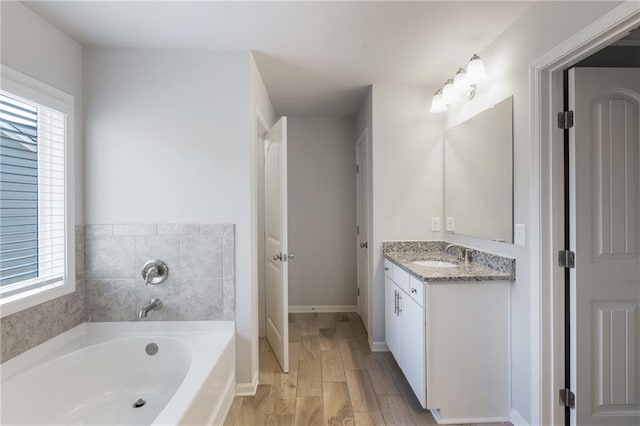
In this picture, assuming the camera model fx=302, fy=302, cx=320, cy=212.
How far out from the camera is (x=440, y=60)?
2318mm

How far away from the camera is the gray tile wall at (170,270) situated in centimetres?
212

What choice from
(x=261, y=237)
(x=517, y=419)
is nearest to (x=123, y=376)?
(x=261, y=237)

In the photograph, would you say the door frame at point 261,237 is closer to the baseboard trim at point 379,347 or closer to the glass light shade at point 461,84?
the baseboard trim at point 379,347

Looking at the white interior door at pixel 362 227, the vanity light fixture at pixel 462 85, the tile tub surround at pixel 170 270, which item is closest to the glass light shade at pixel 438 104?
the vanity light fixture at pixel 462 85

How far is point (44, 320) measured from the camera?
5.87ft

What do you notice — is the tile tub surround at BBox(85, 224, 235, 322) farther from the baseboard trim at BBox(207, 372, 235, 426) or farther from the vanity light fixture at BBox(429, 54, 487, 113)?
the vanity light fixture at BBox(429, 54, 487, 113)

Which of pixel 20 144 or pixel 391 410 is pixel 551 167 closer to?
pixel 391 410

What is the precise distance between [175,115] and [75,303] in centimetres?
144

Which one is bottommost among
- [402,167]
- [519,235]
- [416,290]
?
[416,290]

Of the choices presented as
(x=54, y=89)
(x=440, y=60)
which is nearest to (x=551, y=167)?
(x=440, y=60)

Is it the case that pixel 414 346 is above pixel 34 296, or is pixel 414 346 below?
below

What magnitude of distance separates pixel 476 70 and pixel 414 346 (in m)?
1.87

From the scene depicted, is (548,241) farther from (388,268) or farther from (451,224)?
(388,268)

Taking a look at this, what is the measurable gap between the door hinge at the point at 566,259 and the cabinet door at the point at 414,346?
2.56 ft
